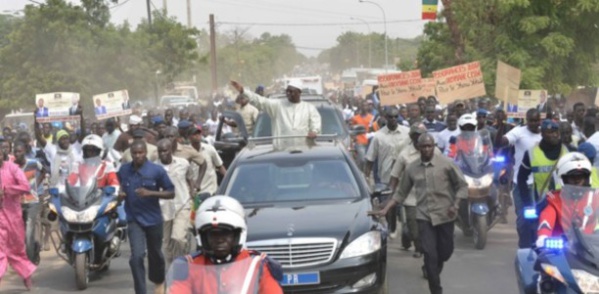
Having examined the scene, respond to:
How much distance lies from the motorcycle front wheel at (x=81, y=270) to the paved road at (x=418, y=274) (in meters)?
0.12

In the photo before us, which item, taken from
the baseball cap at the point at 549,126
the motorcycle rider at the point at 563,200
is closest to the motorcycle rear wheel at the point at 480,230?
the baseball cap at the point at 549,126

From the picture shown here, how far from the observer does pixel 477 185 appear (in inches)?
509

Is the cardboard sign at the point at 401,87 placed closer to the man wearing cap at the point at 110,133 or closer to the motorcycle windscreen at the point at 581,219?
the man wearing cap at the point at 110,133

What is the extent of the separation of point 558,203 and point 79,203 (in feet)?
20.3

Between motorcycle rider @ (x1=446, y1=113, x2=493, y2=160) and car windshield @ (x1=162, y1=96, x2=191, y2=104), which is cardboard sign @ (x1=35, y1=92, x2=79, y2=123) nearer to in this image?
motorcycle rider @ (x1=446, y1=113, x2=493, y2=160)

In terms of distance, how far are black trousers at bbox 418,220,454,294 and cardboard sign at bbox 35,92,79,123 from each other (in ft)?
38.5

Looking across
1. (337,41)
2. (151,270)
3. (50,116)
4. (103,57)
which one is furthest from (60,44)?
(337,41)

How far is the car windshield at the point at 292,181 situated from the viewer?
31.4ft

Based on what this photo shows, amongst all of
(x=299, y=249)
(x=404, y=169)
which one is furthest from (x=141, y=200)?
(x=404, y=169)

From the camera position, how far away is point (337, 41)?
17762cm

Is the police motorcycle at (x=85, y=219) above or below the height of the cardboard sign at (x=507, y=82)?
below

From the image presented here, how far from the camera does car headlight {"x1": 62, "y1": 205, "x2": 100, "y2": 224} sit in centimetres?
1130

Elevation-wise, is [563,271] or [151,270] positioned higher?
[563,271]

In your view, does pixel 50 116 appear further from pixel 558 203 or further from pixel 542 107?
pixel 558 203
